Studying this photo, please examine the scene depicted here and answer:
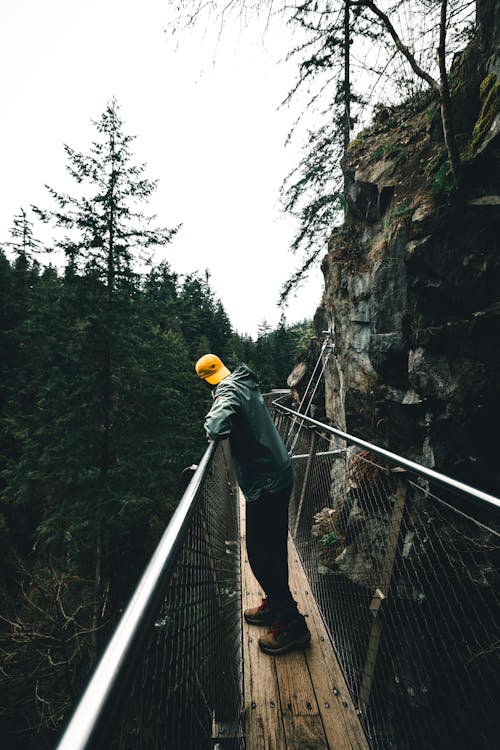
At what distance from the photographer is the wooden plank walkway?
175cm

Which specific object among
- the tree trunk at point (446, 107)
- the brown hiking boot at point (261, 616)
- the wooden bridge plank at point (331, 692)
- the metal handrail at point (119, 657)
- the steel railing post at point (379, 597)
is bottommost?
the wooden bridge plank at point (331, 692)

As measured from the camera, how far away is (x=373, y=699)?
2.00 meters

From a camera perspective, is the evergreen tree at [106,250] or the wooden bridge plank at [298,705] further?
the evergreen tree at [106,250]

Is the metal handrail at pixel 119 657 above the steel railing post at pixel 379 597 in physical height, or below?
above

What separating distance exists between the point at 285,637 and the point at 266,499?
97 centimetres

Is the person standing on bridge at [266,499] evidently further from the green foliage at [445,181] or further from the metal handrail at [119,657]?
the green foliage at [445,181]

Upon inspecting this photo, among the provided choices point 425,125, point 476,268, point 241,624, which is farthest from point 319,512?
point 425,125

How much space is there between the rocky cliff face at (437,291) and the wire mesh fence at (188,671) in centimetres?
444

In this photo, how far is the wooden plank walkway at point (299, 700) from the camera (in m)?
1.75

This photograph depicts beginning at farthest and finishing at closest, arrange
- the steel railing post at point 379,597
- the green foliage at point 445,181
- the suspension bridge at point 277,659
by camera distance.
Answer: the green foliage at point 445,181, the steel railing post at point 379,597, the suspension bridge at point 277,659

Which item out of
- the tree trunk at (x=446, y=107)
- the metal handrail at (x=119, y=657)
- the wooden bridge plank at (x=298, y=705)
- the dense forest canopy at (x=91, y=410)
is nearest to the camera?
the metal handrail at (x=119, y=657)

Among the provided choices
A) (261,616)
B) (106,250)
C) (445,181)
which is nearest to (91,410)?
(106,250)

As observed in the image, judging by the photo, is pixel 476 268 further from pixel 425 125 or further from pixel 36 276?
pixel 36 276

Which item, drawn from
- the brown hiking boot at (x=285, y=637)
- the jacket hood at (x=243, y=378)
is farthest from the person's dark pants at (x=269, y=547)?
the jacket hood at (x=243, y=378)
